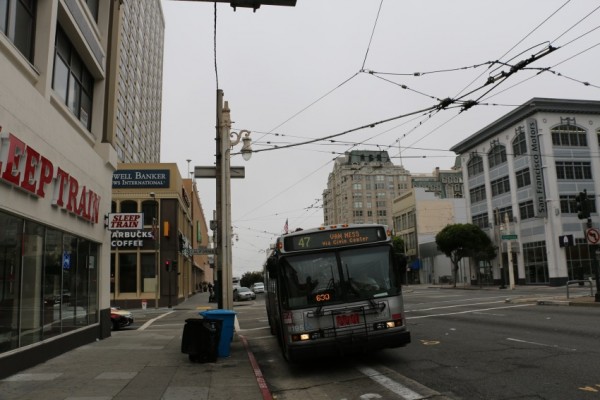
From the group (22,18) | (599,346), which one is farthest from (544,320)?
(22,18)

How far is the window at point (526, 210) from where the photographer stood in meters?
46.3

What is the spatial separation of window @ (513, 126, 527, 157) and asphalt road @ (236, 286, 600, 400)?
35672mm

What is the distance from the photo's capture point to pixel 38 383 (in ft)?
27.0

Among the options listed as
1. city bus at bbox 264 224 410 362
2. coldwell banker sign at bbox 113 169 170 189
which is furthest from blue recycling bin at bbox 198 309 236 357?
coldwell banker sign at bbox 113 169 170 189

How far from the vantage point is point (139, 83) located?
71.8 meters

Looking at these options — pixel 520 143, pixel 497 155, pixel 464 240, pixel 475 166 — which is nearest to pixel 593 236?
pixel 520 143

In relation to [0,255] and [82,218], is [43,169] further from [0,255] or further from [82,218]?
[82,218]

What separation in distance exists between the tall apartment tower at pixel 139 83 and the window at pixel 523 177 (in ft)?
128

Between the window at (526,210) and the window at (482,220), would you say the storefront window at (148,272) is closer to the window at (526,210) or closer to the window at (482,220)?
the window at (526,210)

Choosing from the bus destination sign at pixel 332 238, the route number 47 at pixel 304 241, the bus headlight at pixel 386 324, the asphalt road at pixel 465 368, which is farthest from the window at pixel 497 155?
the route number 47 at pixel 304 241

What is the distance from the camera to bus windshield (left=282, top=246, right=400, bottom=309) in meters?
9.25

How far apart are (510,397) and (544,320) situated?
9.90 metres

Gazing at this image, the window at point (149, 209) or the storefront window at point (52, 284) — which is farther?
the window at point (149, 209)

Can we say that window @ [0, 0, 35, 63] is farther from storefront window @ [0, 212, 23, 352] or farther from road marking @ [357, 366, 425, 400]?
road marking @ [357, 366, 425, 400]
